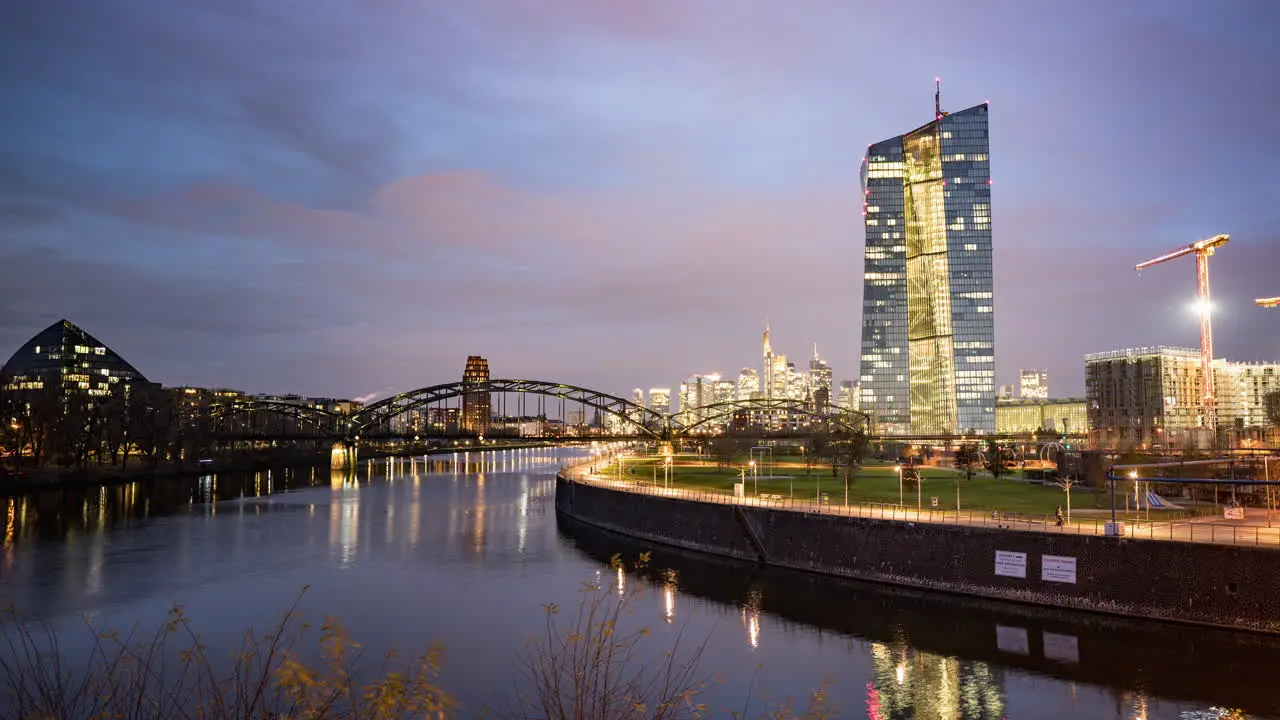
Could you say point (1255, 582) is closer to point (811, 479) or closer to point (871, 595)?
point (871, 595)

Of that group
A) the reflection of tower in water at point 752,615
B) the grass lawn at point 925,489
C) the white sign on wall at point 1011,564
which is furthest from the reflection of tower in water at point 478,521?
the white sign on wall at point 1011,564

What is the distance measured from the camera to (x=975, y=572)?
45.3m

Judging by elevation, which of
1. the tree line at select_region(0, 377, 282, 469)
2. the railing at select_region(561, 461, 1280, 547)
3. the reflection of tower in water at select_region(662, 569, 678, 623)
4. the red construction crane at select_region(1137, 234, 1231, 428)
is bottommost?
the reflection of tower in water at select_region(662, 569, 678, 623)

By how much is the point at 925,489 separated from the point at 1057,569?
1528 inches

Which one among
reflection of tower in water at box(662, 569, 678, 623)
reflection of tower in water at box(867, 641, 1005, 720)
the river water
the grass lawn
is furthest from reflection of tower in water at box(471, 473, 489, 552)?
reflection of tower in water at box(867, 641, 1005, 720)

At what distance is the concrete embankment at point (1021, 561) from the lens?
3753 centimetres

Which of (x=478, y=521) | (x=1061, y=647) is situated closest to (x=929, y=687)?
(x=1061, y=647)

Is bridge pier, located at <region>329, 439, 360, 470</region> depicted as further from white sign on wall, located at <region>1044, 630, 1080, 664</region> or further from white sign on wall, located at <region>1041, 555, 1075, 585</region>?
white sign on wall, located at <region>1044, 630, 1080, 664</region>

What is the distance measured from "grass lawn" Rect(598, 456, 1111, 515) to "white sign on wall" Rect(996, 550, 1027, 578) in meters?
13.9

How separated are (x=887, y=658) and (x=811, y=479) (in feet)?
202

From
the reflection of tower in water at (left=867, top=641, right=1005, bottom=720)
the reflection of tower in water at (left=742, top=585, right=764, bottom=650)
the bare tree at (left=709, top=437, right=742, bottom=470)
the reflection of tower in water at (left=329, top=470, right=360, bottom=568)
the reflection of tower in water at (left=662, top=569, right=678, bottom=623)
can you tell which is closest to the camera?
the reflection of tower in water at (left=867, top=641, right=1005, bottom=720)

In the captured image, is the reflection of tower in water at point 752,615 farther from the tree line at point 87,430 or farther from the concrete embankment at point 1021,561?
the tree line at point 87,430

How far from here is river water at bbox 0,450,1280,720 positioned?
32.3 metres

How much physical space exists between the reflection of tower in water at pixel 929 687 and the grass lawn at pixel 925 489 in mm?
24437
